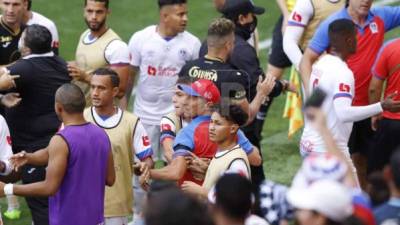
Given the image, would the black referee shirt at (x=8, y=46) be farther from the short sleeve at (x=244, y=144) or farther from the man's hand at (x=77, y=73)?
the short sleeve at (x=244, y=144)

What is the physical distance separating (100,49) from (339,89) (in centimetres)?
242

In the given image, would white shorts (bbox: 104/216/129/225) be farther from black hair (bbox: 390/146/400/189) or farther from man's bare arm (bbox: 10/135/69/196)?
black hair (bbox: 390/146/400/189)

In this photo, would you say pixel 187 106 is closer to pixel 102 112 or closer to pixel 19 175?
pixel 102 112

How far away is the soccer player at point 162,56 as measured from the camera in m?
9.39

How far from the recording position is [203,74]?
8031 mm

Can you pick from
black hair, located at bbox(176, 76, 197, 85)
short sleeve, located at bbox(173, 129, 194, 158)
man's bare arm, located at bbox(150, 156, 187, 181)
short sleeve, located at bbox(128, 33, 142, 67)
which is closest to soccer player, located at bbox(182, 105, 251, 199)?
man's bare arm, located at bbox(150, 156, 187, 181)

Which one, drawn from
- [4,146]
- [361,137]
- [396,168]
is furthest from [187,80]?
[396,168]

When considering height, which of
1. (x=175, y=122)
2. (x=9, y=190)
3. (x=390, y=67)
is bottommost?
(x=9, y=190)

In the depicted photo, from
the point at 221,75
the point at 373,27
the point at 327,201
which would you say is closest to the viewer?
the point at 327,201

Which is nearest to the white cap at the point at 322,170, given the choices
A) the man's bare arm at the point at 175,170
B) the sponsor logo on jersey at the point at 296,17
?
the man's bare arm at the point at 175,170

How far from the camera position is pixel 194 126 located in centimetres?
723

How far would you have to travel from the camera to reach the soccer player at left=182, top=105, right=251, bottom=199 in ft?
22.0

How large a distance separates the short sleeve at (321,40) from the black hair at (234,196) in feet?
11.2

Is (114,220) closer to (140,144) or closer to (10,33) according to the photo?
(140,144)
